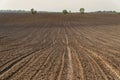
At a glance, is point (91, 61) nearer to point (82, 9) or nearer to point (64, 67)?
point (64, 67)

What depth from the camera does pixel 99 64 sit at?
1122cm

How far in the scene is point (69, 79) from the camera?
8.75 metres

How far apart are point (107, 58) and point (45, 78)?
4.86 meters

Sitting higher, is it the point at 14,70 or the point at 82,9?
the point at 14,70

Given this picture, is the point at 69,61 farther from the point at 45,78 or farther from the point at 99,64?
the point at 45,78

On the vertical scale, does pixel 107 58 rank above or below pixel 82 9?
above

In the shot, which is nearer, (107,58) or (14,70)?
(14,70)

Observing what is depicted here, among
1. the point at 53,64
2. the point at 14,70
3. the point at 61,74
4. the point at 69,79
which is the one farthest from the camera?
the point at 53,64

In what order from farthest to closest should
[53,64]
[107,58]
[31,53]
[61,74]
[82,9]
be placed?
[82,9] → [31,53] → [107,58] → [53,64] → [61,74]

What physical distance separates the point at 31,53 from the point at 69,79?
571 cm

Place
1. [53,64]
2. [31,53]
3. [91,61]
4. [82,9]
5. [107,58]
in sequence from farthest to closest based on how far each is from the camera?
[82,9] → [31,53] → [107,58] → [91,61] → [53,64]

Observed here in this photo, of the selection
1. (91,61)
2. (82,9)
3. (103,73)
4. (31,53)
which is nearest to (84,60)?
(91,61)

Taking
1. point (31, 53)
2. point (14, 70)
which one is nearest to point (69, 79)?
point (14, 70)

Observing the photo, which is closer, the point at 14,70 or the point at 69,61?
the point at 14,70
